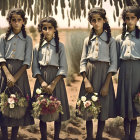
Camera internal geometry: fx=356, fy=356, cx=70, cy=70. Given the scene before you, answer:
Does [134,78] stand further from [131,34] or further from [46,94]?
[46,94]

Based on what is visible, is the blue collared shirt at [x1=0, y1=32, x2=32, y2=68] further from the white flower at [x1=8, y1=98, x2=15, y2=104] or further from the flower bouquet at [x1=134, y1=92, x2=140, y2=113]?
the flower bouquet at [x1=134, y1=92, x2=140, y2=113]

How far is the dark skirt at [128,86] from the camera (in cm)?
505

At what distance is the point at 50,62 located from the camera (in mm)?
4934

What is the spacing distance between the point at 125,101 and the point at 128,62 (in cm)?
56

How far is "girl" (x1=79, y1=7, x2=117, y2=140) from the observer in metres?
4.96

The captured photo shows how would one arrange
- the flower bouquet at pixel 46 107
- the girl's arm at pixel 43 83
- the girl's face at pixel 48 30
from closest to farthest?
the flower bouquet at pixel 46 107
the girl's arm at pixel 43 83
the girl's face at pixel 48 30

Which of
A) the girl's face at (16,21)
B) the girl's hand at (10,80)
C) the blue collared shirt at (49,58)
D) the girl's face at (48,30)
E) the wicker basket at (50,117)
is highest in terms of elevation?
the girl's face at (16,21)

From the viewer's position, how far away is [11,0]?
6250 mm

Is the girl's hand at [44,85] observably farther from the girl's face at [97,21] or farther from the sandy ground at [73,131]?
the sandy ground at [73,131]

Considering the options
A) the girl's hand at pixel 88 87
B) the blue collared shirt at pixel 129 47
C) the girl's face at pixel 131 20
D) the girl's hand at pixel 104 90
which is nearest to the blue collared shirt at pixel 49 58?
the girl's hand at pixel 88 87

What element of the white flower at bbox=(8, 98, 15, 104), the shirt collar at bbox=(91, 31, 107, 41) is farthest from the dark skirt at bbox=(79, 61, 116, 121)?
the white flower at bbox=(8, 98, 15, 104)

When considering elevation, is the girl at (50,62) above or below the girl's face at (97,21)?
below

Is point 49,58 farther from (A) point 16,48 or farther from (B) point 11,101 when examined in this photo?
(B) point 11,101

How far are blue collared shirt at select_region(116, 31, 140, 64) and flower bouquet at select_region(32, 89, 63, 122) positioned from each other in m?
1.15
